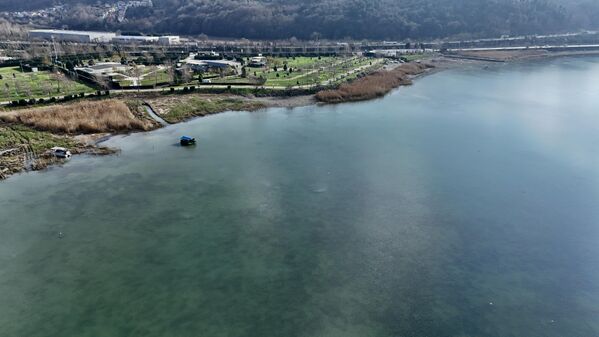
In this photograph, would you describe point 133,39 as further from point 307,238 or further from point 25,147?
point 307,238

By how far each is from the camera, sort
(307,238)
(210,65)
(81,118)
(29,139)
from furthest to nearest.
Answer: (210,65) < (81,118) < (29,139) < (307,238)

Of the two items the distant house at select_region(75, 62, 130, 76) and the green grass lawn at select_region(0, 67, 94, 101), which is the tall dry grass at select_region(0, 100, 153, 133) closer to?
the green grass lawn at select_region(0, 67, 94, 101)

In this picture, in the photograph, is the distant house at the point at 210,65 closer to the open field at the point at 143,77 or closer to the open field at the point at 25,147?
the open field at the point at 143,77

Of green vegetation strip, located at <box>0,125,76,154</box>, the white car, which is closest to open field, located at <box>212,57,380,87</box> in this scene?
green vegetation strip, located at <box>0,125,76,154</box>

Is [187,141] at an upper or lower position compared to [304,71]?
lower

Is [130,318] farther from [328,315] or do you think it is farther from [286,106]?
[286,106]

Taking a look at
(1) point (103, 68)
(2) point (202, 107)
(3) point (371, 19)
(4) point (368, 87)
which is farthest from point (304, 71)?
(3) point (371, 19)

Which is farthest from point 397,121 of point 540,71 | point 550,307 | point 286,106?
point 540,71
